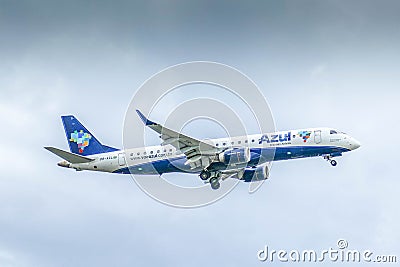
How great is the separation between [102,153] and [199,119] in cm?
1288

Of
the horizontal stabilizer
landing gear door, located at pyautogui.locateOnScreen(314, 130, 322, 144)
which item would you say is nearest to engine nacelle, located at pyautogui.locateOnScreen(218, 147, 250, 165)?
landing gear door, located at pyautogui.locateOnScreen(314, 130, 322, 144)

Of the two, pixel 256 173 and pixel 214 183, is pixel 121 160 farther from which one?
pixel 256 173

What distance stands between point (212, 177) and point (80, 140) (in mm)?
16583

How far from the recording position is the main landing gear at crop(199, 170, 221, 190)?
72.1 meters

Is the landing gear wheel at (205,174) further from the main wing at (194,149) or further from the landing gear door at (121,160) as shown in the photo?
the landing gear door at (121,160)

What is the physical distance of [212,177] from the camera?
238 feet

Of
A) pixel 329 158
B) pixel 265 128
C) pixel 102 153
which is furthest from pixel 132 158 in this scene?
pixel 329 158

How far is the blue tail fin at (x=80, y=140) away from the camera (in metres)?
77.8

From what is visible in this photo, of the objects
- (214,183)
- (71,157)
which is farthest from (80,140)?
(214,183)

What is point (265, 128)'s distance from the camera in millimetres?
71125

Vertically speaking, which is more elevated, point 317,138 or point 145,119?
point 317,138

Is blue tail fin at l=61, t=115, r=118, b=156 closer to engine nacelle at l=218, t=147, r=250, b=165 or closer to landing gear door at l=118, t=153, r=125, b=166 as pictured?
landing gear door at l=118, t=153, r=125, b=166

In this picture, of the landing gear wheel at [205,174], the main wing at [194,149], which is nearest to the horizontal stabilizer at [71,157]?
the main wing at [194,149]

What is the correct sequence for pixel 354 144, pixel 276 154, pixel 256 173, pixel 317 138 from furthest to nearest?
pixel 256 173 < pixel 354 144 < pixel 317 138 < pixel 276 154
